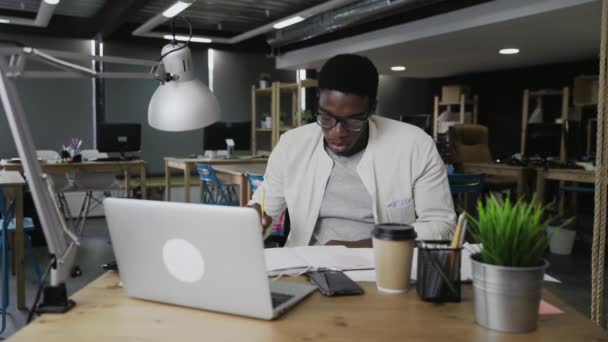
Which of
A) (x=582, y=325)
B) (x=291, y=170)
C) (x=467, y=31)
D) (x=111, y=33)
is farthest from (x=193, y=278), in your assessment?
(x=111, y=33)

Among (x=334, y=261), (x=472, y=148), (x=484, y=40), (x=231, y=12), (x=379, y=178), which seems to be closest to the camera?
(x=334, y=261)

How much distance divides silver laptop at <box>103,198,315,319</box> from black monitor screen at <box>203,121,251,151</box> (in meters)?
5.43

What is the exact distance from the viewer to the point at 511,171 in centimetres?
579

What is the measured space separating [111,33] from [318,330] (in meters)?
8.25

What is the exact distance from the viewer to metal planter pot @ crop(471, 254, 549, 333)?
94cm

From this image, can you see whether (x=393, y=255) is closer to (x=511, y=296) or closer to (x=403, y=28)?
(x=511, y=296)

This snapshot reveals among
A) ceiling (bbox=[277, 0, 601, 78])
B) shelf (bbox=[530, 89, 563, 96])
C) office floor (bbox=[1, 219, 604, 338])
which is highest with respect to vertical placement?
ceiling (bbox=[277, 0, 601, 78])

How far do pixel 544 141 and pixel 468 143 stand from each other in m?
1.26

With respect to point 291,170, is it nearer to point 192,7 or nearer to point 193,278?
point 193,278

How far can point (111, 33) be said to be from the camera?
8266 mm

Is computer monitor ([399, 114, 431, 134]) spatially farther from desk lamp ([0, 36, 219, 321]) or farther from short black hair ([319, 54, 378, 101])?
desk lamp ([0, 36, 219, 321])

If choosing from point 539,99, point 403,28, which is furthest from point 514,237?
point 539,99

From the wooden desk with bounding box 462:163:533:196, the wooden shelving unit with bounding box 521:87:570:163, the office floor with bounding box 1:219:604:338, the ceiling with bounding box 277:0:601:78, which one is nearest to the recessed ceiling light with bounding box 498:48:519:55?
the ceiling with bounding box 277:0:601:78

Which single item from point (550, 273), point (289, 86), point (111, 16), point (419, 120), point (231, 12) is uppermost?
point (231, 12)
